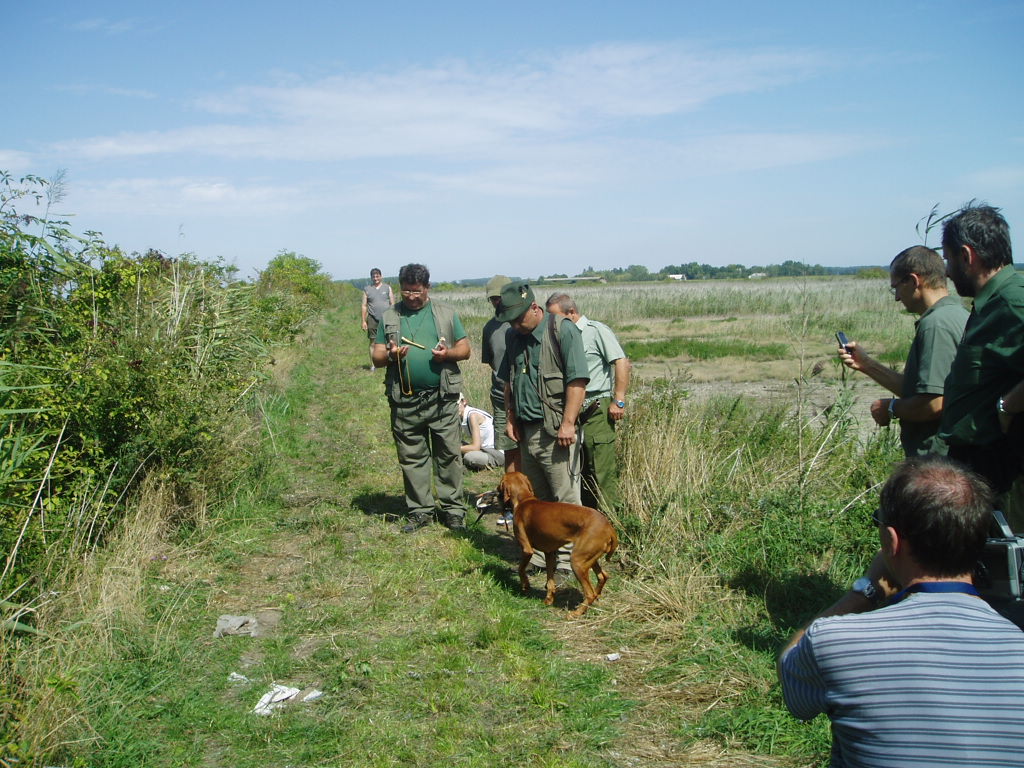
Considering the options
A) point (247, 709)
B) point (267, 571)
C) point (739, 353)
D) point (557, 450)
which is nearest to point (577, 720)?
point (247, 709)

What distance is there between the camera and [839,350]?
420 centimetres

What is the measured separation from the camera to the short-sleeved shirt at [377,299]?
14.6 m

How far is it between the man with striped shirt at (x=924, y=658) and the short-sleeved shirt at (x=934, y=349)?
189 cm

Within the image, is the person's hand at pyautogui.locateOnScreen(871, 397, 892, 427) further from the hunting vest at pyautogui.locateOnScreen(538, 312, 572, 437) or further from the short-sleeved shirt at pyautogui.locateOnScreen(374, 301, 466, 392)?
the short-sleeved shirt at pyautogui.locateOnScreen(374, 301, 466, 392)

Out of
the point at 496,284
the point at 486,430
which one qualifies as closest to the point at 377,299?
→ the point at 486,430

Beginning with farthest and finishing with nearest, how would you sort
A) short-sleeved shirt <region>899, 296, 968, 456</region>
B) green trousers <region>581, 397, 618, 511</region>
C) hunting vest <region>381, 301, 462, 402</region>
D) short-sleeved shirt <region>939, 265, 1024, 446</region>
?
1. hunting vest <region>381, 301, 462, 402</region>
2. green trousers <region>581, 397, 618, 511</region>
3. short-sleeved shirt <region>899, 296, 968, 456</region>
4. short-sleeved shirt <region>939, 265, 1024, 446</region>

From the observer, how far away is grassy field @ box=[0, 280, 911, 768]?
3.47 meters

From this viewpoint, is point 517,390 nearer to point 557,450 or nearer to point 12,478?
point 557,450

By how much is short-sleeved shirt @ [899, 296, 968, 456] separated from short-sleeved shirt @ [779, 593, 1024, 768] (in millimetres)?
2034

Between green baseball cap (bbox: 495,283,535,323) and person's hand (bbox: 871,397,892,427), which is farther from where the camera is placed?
green baseball cap (bbox: 495,283,535,323)

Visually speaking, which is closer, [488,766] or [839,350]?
[488,766]

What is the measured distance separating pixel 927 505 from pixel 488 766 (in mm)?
2280

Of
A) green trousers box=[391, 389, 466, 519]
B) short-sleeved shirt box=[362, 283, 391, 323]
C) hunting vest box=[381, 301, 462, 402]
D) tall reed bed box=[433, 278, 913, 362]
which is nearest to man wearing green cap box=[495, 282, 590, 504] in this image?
hunting vest box=[381, 301, 462, 402]

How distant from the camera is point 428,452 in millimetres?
6754
